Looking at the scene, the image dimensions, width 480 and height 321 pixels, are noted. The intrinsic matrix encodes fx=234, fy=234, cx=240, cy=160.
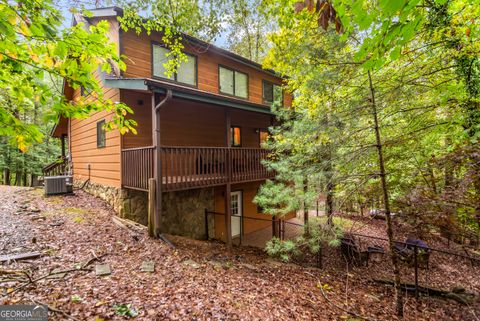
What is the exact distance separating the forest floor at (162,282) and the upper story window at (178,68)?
5.51 metres

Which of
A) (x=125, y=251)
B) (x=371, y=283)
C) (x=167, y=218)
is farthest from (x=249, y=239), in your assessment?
(x=125, y=251)

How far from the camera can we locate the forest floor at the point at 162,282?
3.21 meters

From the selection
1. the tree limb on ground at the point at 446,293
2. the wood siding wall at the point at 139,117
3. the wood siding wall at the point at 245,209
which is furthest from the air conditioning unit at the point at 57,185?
the tree limb on ground at the point at 446,293

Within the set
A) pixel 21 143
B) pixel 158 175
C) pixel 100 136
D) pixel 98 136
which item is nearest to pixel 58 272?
pixel 21 143

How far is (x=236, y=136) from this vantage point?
1173cm

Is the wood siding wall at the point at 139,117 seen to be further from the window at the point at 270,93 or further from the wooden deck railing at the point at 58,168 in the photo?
the wooden deck railing at the point at 58,168

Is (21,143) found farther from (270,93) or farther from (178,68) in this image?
(270,93)

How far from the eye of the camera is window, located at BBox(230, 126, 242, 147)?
11.5 metres

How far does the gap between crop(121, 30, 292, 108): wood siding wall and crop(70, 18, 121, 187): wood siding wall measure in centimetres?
56

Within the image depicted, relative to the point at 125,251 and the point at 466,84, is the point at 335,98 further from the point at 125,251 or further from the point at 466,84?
the point at 125,251

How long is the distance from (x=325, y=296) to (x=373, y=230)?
8.51 meters

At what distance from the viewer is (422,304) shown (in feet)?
16.6

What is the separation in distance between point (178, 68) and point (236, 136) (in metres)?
4.14

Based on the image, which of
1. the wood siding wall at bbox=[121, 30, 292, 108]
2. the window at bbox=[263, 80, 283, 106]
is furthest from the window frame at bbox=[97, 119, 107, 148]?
the window at bbox=[263, 80, 283, 106]
